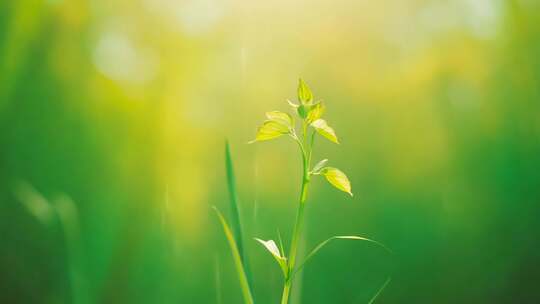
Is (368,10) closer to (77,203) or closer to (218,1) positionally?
(218,1)

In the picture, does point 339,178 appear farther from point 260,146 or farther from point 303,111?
point 260,146

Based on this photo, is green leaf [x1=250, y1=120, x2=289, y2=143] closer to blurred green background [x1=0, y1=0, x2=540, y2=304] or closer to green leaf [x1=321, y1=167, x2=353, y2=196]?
green leaf [x1=321, y1=167, x2=353, y2=196]

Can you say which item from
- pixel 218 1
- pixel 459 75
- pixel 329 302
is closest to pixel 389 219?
pixel 329 302

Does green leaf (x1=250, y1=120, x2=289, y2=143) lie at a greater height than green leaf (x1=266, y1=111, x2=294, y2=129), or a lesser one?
lesser

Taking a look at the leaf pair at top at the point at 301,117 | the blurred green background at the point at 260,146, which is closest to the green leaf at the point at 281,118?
the leaf pair at top at the point at 301,117

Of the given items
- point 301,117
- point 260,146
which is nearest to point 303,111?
point 301,117

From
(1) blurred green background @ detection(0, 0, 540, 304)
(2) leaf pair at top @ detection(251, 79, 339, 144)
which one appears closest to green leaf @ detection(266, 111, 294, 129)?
(2) leaf pair at top @ detection(251, 79, 339, 144)

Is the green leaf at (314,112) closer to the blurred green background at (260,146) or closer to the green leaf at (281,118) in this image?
the green leaf at (281,118)
